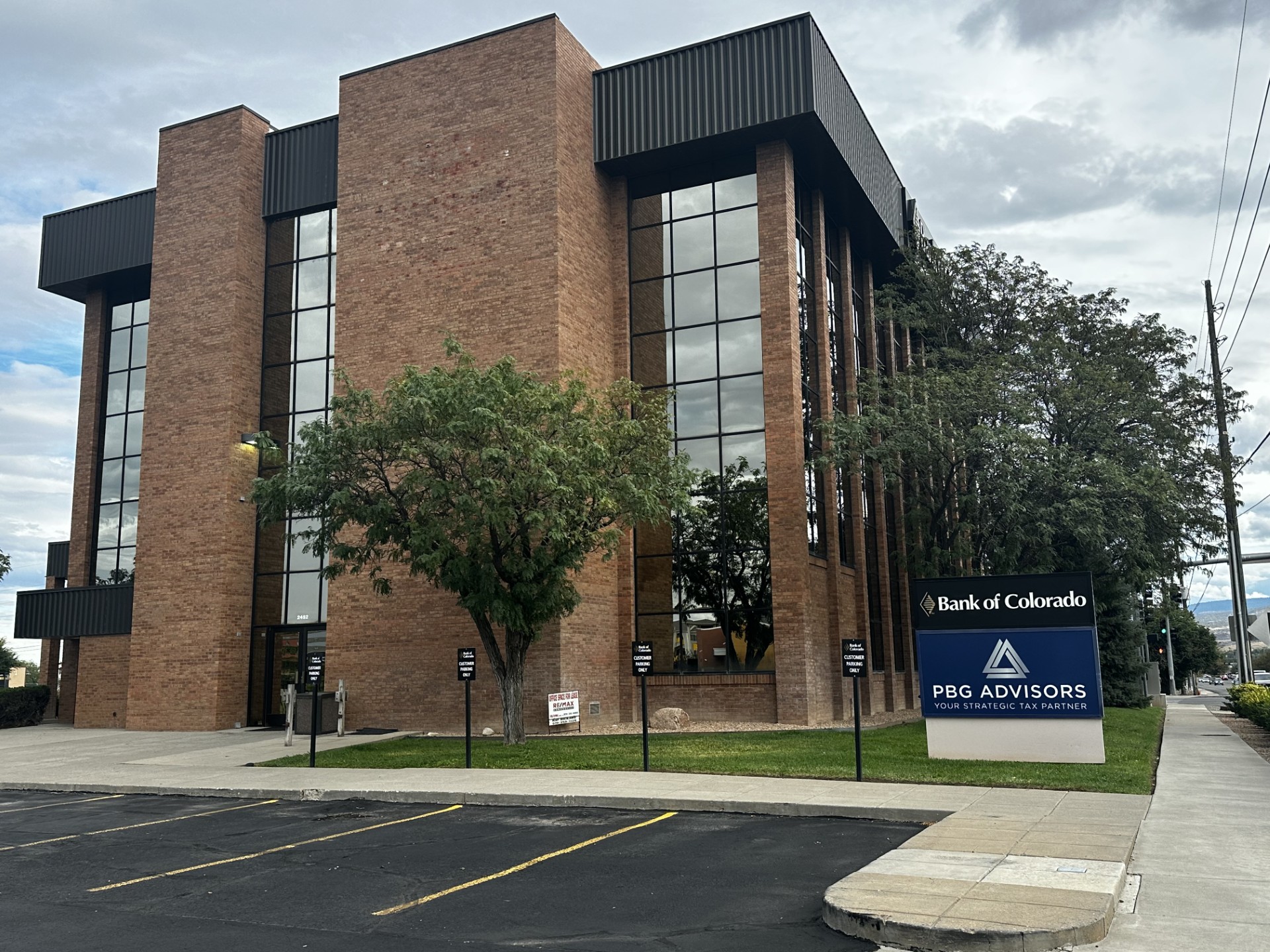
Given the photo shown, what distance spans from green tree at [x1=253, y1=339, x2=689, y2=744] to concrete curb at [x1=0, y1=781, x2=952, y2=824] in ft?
16.6

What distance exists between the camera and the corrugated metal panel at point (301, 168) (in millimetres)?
28984

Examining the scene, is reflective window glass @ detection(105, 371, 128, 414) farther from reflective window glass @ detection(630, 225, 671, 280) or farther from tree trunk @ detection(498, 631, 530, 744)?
tree trunk @ detection(498, 631, 530, 744)

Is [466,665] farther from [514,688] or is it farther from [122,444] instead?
[122,444]

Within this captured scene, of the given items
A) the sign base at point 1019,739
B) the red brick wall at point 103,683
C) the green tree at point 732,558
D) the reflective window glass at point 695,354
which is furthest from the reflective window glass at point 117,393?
the sign base at point 1019,739

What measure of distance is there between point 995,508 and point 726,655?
305 inches

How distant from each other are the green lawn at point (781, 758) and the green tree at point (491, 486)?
6.87 feet

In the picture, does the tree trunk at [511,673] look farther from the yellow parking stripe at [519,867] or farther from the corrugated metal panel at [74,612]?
the corrugated metal panel at [74,612]

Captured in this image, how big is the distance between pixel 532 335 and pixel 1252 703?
19.3 meters

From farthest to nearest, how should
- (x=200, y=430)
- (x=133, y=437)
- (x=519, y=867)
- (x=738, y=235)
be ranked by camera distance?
(x=133, y=437)
(x=200, y=430)
(x=738, y=235)
(x=519, y=867)

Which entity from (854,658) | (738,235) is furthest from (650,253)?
(854,658)

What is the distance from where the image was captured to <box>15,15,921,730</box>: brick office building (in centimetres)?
2478

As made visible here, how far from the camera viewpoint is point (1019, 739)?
52.8ft

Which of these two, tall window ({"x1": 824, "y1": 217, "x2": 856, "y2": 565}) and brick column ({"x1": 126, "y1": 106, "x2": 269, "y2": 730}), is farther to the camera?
tall window ({"x1": 824, "y1": 217, "x2": 856, "y2": 565})

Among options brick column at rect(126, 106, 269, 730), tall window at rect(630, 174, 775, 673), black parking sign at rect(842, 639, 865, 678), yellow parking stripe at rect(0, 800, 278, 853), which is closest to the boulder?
tall window at rect(630, 174, 775, 673)
